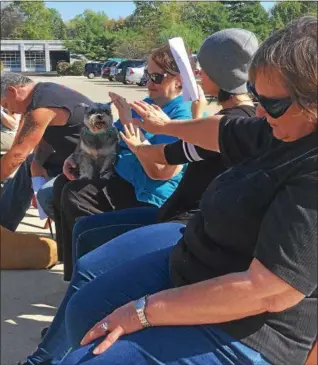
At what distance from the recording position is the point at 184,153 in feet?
8.28

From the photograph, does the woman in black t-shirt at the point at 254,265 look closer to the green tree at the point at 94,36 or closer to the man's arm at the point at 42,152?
the man's arm at the point at 42,152

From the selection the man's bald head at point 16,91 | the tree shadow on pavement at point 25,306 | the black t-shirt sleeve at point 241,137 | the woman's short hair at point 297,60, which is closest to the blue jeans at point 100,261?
the black t-shirt sleeve at point 241,137

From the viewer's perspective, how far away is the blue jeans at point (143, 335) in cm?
158

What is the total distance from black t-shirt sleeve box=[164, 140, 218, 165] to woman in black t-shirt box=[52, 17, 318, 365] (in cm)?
62

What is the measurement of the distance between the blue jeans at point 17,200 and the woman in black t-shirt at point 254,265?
2.69 meters

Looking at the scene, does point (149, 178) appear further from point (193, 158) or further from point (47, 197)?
point (47, 197)

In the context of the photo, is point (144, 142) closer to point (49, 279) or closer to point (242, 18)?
point (49, 279)

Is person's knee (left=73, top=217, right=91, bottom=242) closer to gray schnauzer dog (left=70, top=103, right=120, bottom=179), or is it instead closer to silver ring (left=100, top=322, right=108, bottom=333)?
gray schnauzer dog (left=70, top=103, right=120, bottom=179)

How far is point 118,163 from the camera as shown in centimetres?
343

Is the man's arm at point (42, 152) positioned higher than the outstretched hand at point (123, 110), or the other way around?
the outstretched hand at point (123, 110)

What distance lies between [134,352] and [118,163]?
194cm

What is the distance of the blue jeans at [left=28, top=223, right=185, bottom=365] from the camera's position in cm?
218

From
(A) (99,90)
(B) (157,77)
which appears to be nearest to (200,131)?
(B) (157,77)

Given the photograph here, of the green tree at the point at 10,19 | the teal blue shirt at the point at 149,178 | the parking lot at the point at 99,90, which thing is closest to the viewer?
the teal blue shirt at the point at 149,178
